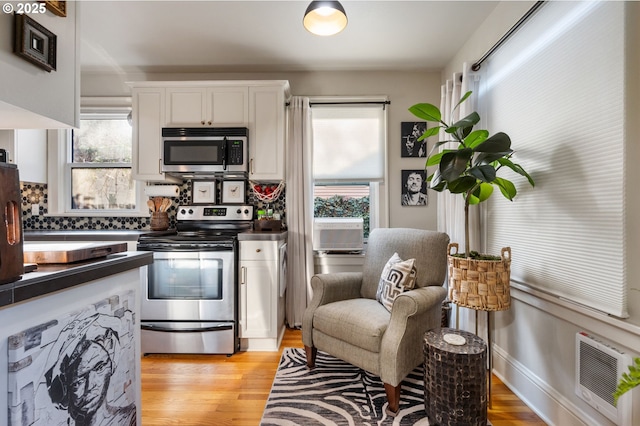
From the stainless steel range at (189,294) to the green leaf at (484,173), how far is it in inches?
70.5

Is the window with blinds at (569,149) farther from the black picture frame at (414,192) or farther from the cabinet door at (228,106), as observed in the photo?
the cabinet door at (228,106)

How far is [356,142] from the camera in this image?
304 cm

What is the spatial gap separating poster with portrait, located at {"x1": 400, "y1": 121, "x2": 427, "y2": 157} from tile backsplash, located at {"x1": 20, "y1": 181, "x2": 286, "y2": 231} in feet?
4.33

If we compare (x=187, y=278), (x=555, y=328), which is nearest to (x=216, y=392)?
(x=187, y=278)

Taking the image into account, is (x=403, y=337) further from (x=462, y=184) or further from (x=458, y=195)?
(x=458, y=195)

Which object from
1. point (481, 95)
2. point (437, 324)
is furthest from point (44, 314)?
point (481, 95)

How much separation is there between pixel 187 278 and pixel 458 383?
201 cm

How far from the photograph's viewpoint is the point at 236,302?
8.09 feet

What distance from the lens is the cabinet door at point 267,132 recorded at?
2.75m

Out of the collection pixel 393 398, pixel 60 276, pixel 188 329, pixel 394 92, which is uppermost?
pixel 394 92

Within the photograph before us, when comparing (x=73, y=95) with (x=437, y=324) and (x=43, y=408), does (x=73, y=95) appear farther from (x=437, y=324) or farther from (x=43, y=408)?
(x=437, y=324)

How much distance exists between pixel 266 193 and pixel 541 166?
2219mm

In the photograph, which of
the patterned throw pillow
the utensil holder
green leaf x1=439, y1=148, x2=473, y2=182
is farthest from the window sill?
green leaf x1=439, y1=148, x2=473, y2=182

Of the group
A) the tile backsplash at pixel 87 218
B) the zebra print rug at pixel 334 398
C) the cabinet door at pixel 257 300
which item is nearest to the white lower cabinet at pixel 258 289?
the cabinet door at pixel 257 300
